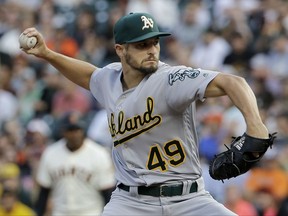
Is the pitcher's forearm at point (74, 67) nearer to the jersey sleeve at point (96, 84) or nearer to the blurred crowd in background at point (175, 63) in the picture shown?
the jersey sleeve at point (96, 84)

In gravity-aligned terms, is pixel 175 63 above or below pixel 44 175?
above

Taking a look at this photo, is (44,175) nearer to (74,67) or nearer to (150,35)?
(74,67)

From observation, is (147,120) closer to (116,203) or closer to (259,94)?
(116,203)

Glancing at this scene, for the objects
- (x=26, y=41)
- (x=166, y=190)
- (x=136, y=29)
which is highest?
(x=136, y=29)

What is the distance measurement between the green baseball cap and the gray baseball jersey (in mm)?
250

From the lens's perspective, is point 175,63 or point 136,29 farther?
point 175,63

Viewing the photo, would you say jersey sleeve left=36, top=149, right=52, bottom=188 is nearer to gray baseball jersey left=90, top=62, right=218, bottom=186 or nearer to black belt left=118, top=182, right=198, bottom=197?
gray baseball jersey left=90, top=62, right=218, bottom=186

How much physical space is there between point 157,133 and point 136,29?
755mm

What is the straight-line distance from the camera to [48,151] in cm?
1027

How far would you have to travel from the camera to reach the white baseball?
6.91m

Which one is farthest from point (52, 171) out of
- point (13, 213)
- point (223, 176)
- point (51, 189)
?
point (223, 176)

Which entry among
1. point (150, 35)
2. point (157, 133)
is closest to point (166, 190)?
point (157, 133)

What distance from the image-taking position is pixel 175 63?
566 inches

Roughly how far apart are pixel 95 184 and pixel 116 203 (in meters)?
3.46
